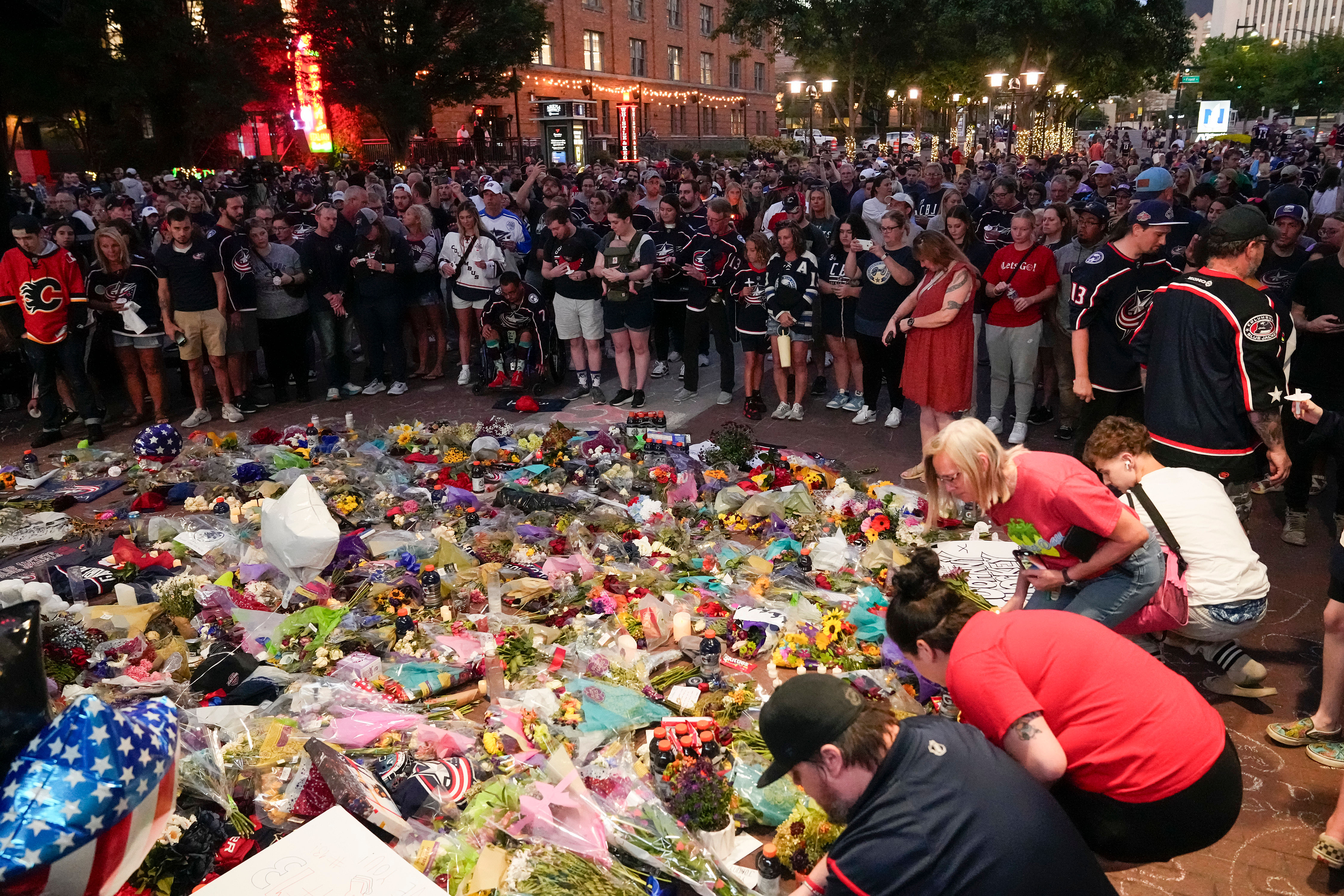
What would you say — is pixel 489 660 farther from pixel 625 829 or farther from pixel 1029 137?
pixel 1029 137

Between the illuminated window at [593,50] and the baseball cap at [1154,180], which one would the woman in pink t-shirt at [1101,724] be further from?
the illuminated window at [593,50]

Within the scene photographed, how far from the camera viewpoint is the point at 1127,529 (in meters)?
3.57

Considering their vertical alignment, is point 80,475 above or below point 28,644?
below

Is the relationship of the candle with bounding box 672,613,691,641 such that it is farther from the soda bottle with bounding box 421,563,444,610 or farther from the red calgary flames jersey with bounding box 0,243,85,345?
the red calgary flames jersey with bounding box 0,243,85,345

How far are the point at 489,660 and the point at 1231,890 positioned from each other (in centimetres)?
329

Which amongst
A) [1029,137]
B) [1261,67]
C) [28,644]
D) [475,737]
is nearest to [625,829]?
[475,737]

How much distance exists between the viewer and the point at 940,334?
6508 millimetres

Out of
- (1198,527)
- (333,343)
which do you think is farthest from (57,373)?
(1198,527)

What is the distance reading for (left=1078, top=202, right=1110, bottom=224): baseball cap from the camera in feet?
23.5

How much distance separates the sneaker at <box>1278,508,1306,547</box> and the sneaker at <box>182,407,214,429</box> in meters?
8.87

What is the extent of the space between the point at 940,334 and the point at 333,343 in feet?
20.3

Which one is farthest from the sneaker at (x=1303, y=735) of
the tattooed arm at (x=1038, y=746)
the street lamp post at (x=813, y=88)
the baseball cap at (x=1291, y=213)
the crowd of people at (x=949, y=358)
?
the street lamp post at (x=813, y=88)

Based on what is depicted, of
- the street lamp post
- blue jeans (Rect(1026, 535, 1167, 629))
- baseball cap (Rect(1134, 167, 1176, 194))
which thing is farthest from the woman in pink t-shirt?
the street lamp post

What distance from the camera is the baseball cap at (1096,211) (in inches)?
281
